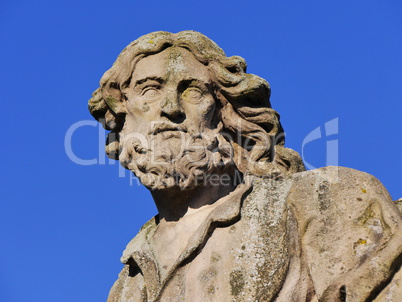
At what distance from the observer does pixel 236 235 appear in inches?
384

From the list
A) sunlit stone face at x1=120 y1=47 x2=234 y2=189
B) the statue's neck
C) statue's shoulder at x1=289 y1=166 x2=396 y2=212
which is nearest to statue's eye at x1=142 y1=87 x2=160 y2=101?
sunlit stone face at x1=120 y1=47 x2=234 y2=189

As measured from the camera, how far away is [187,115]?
33.4 feet

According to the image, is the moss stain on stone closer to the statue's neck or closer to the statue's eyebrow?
the statue's neck

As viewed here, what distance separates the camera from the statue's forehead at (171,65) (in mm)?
10320

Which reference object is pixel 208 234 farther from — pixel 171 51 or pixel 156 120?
pixel 171 51

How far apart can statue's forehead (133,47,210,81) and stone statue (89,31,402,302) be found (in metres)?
0.01

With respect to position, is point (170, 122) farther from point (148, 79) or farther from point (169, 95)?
point (148, 79)

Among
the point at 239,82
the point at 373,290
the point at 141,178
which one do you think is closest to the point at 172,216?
the point at 141,178

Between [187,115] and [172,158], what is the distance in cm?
46

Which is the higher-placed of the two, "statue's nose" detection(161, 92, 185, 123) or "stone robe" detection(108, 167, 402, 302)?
"statue's nose" detection(161, 92, 185, 123)

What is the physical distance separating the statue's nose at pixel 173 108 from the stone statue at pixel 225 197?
0.04 feet

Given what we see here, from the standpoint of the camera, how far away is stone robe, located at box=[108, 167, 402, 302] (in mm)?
9191

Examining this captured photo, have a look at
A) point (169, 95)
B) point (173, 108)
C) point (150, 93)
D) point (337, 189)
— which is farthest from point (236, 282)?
point (150, 93)

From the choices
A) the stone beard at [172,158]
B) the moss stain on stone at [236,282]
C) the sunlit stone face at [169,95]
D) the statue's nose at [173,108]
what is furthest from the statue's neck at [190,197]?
the moss stain on stone at [236,282]
